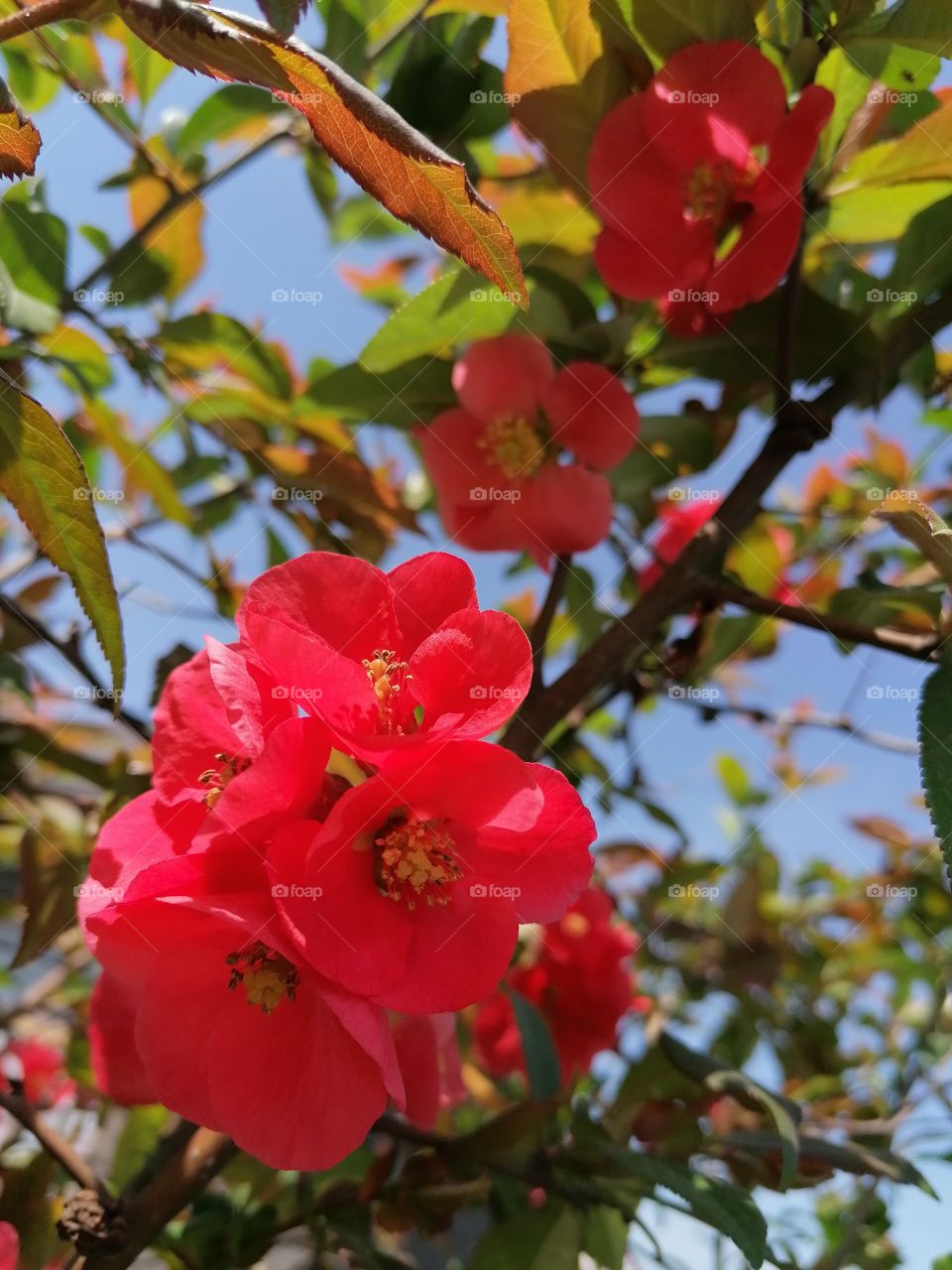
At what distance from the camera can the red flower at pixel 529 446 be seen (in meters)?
0.87

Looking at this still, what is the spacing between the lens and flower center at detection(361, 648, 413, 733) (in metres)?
0.56

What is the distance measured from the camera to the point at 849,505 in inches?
64.3

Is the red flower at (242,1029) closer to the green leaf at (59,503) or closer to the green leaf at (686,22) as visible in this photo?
the green leaf at (59,503)

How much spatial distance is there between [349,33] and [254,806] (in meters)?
0.81

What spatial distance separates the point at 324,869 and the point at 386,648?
0.47 ft

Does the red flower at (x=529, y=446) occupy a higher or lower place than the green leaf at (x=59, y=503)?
higher

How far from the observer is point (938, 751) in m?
0.63

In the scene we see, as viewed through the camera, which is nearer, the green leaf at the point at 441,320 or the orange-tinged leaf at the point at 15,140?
the orange-tinged leaf at the point at 15,140

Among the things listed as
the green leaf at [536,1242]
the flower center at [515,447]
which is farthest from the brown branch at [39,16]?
the green leaf at [536,1242]

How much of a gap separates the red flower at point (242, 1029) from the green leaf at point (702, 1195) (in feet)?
0.80

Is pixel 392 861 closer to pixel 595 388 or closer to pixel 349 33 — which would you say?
pixel 595 388

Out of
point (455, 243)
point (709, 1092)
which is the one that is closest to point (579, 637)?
point (709, 1092)

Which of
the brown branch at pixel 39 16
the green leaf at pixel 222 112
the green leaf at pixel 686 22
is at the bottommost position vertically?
the brown branch at pixel 39 16

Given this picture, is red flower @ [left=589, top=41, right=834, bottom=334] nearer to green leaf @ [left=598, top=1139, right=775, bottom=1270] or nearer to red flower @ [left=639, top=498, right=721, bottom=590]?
red flower @ [left=639, top=498, right=721, bottom=590]
